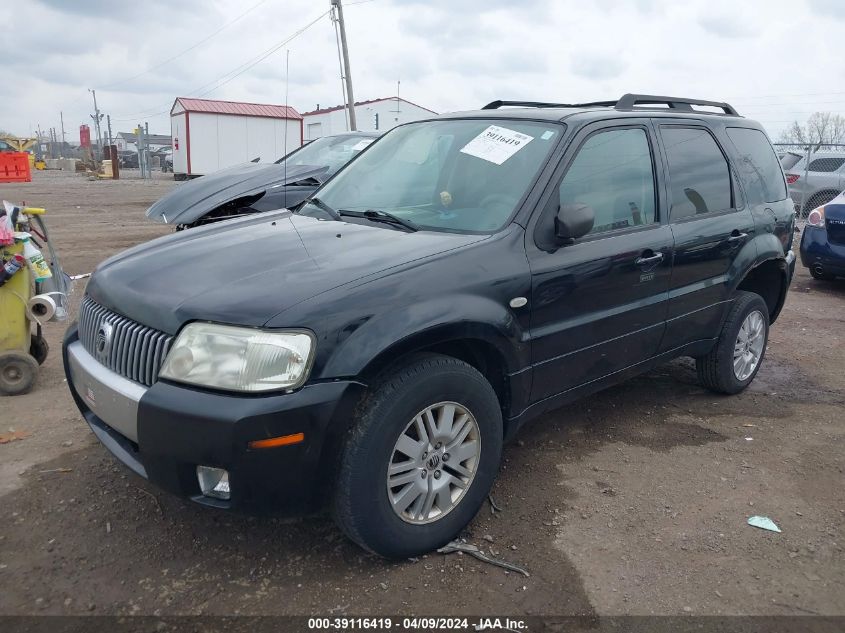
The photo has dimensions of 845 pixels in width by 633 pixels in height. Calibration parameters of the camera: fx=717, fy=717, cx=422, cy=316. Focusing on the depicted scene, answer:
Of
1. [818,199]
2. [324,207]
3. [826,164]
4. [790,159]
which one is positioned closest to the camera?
[324,207]

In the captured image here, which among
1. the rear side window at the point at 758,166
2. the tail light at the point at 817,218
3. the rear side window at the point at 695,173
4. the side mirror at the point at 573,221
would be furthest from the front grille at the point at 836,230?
the side mirror at the point at 573,221

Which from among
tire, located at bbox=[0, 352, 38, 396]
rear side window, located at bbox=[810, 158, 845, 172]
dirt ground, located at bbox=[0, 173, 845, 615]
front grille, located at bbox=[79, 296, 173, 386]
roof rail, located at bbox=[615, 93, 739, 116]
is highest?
roof rail, located at bbox=[615, 93, 739, 116]

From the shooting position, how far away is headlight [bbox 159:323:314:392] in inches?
96.4

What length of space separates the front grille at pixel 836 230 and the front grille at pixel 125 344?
8.29m

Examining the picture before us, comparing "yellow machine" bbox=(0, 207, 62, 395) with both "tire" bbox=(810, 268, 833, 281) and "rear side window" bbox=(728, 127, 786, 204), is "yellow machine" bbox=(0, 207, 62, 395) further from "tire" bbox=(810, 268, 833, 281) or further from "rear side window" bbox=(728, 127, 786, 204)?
"tire" bbox=(810, 268, 833, 281)

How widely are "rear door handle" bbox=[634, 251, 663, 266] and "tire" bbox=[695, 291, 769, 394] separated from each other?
3.67 feet

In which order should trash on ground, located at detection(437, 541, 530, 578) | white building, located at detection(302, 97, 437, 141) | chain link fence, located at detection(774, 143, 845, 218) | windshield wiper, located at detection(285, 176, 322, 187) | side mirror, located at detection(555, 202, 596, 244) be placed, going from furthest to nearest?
white building, located at detection(302, 97, 437, 141), chain link fence, located at detection(774, 143, 845, 218), windshield wiper, located at detection(285, 176, 322, 187), side mirror, located at detection(555, 202, 596, 244), trash on ground, located at detection(437, 541, 530, 578)

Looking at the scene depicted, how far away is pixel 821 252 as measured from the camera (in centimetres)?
865

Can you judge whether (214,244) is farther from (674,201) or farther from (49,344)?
(49,344)

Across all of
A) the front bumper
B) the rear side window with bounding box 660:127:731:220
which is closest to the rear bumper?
the rear side window with bounding box 660:127:731:220

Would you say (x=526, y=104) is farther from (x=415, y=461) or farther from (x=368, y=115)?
(x=368, y=115)

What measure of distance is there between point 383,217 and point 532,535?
1.63 m

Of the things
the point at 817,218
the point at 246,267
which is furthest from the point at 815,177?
the point at 246,267

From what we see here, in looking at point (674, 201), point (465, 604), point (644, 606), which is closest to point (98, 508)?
point (465, 604)
